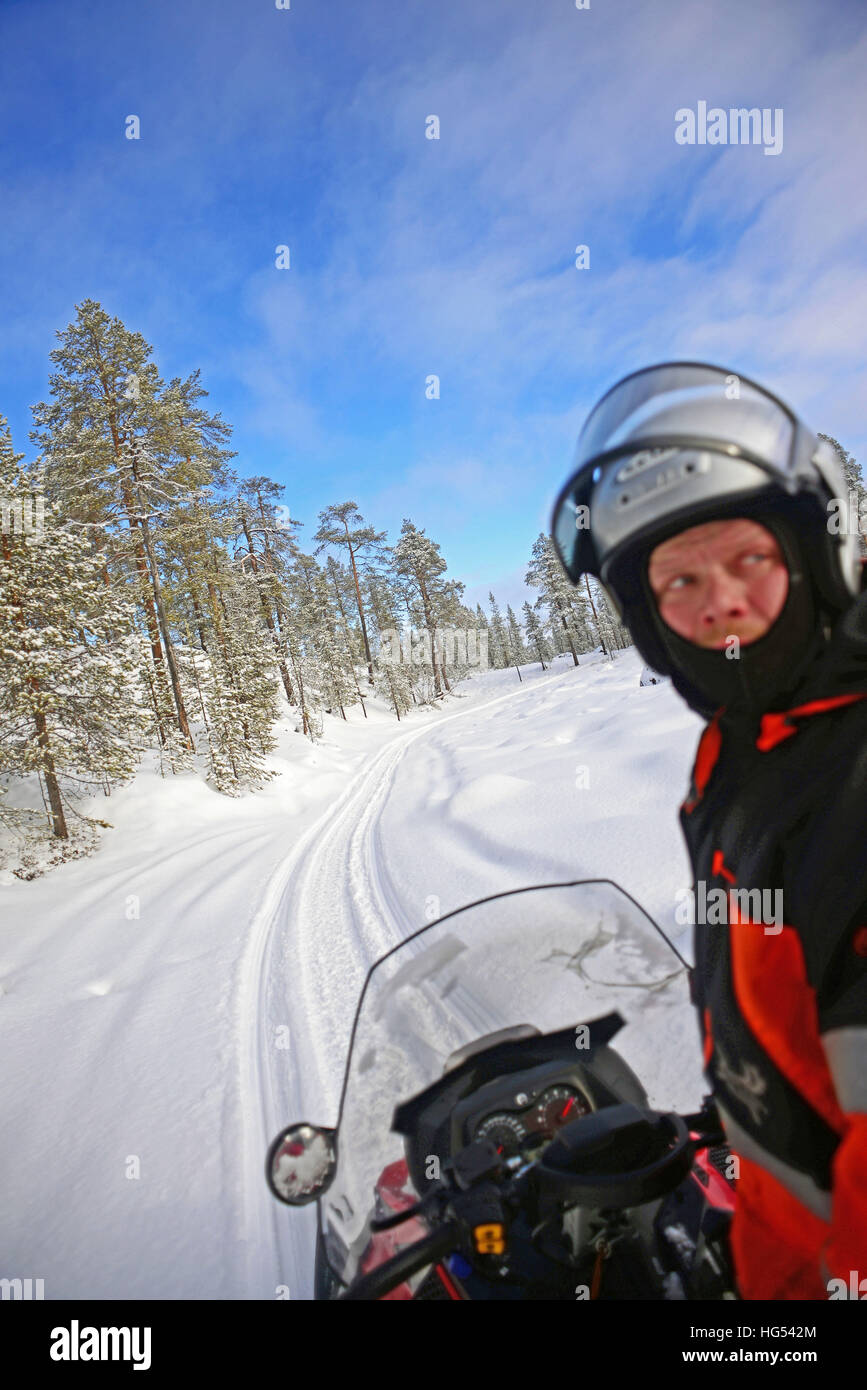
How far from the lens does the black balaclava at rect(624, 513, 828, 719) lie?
1.28 metres

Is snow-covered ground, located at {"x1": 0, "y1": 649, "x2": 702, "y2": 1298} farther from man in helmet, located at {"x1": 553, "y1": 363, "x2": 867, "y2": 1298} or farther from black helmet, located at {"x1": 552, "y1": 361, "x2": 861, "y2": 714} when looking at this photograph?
black helmet, located at {"x1": 552, "y1": 361, "x2": 861, "y2": 714}

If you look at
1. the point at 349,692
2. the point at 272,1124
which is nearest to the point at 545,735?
the point at 272,1124

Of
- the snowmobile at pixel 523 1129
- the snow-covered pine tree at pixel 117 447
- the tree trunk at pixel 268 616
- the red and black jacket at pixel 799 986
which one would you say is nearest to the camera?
the red and black jacket at pixel 799 986

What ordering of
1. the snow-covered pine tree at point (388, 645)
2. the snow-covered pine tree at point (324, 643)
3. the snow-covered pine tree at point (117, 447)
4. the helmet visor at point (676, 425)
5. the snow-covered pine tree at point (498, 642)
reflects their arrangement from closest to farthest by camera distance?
the helmet visor at point (676, 425)
the snow-covered pine tree at point (117, 447)
the snow-covered pine tree at point (324, 643)
the snow-covered pine tree at point (388, 645)
the snow-covered pine tree at point (498, 642)

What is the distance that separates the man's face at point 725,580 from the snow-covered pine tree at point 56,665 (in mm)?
12006

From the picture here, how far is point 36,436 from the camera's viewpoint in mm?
19000

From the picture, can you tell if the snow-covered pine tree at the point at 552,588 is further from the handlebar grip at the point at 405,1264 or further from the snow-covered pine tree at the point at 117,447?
the handlebar grip at the point at 405,1264

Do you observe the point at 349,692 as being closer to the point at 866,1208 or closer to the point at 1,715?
the point at 1,715

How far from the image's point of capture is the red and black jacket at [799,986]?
0.91 metres

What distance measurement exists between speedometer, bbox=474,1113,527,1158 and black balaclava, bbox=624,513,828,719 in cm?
143

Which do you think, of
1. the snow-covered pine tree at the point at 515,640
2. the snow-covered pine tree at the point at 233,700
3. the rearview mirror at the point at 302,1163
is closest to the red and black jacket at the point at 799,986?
the rearview mirror at the point at 302,1163

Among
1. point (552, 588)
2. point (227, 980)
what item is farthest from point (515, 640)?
point (227, 980)

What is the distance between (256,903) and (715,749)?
22.1 ft

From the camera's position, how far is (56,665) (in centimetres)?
1120
